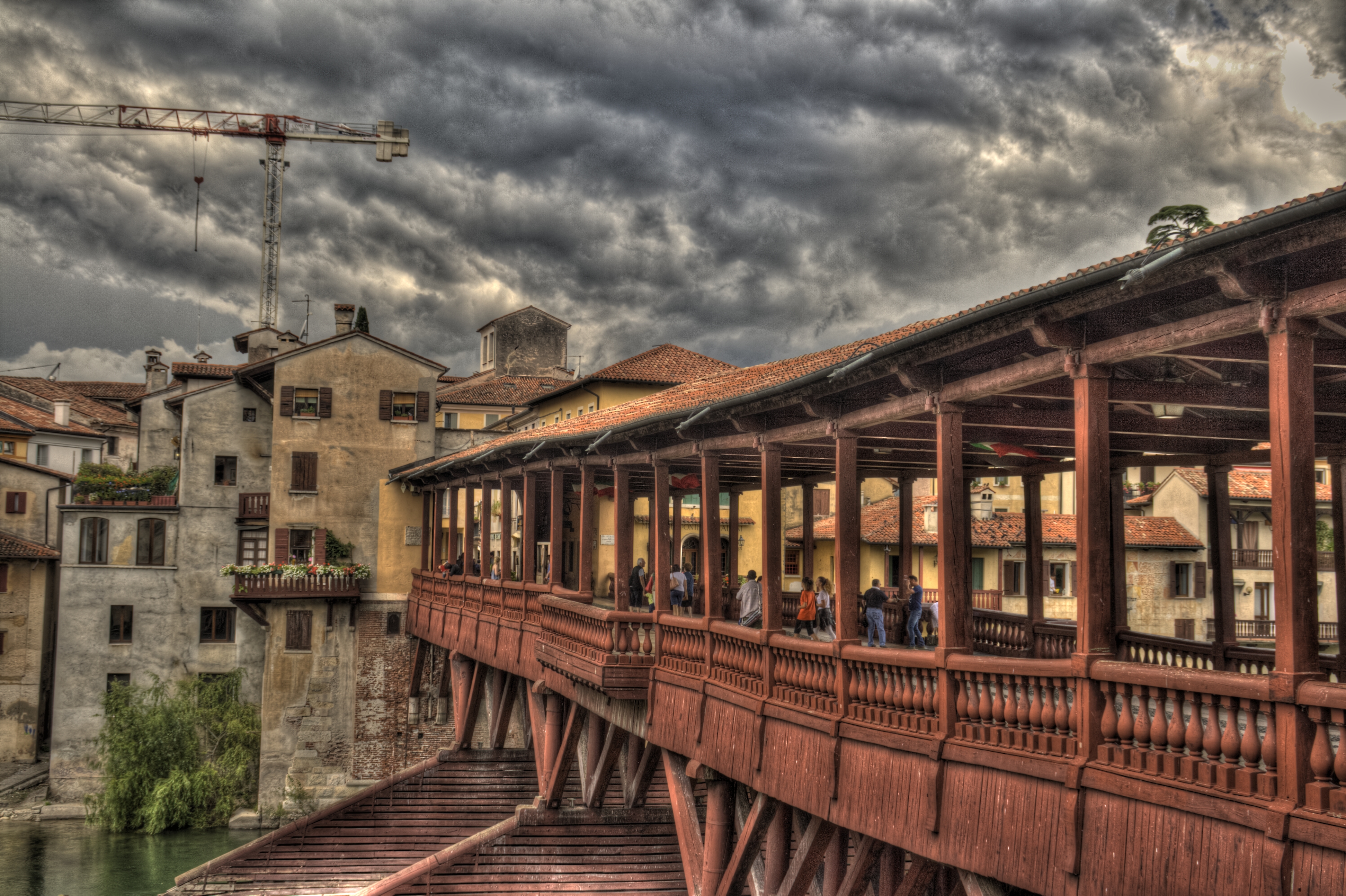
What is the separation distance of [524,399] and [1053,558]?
3642cm

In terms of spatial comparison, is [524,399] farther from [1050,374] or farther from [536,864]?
[1050,374]

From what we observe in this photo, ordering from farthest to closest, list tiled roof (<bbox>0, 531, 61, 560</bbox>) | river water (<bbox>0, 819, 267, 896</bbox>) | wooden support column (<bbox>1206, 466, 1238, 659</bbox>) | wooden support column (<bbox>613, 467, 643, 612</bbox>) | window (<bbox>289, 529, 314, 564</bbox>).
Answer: tiled roof (<bbox>0, 531, 61, 560</bbox>), window (<bbox>289, 529, 314, 564</bbox>), river water (<bbox>0, 819, 267, 896</bbox>), wooden support column (<bbox>613, 467, 643, 612</bbox>), wooden support column (<bbox>1206, 466, 1238, 659</bbox>)

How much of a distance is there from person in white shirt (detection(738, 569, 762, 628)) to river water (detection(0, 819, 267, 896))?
2313cm

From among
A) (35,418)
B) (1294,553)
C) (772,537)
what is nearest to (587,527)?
(772,537)

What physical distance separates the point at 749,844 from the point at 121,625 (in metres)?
34.1

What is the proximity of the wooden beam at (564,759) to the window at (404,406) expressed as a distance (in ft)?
67.5

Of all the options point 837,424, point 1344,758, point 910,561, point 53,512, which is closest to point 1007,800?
point 1344,758

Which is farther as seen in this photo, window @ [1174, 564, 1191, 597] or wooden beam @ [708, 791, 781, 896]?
window @ [1174, 564, 1191, 597]

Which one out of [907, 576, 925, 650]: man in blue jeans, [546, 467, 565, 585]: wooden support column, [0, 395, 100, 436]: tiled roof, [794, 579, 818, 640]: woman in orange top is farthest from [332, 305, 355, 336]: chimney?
[907, 576, 925, 650]: man in blue jeans

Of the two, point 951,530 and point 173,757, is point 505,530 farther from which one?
point 173,757

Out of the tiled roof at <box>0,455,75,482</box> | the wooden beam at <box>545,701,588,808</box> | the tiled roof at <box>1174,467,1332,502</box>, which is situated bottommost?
Result: the wooden beam at <box>545,701,588,808</box>

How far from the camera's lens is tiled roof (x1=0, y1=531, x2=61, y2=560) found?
142 ft

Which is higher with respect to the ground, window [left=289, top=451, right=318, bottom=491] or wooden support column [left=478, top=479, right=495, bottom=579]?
window [left=289, top=451, right=318, bottom=491]

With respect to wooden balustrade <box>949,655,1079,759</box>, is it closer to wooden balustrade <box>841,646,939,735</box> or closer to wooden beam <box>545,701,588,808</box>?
wooden balustrade <box>841,646,939,735</box>
